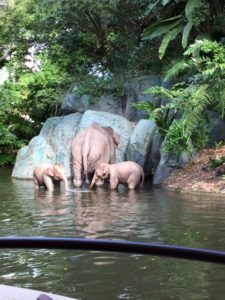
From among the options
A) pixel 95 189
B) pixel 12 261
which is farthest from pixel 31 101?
pixel 12 261

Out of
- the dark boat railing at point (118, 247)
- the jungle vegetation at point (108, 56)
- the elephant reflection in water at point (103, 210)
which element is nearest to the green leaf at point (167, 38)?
the jungle vegetation at point (108, 56)

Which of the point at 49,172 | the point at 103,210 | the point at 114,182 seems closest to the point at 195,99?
the point at 114,182

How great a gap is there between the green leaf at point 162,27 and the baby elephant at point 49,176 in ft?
15.0

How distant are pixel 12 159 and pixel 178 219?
1627 cm

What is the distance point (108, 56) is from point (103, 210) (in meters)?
13.6

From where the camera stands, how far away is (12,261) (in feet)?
21.9

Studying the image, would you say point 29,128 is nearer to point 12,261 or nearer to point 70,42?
point 70,42

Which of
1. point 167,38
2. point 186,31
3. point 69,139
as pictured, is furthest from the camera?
point 69,139

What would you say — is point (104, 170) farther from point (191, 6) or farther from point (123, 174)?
point (191, 6)

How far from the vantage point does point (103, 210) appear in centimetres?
1034

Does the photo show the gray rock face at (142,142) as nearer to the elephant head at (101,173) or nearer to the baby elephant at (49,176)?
the elephant head at (101,173)

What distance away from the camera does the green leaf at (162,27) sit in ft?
54.5

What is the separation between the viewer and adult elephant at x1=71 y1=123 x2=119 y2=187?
16484mm

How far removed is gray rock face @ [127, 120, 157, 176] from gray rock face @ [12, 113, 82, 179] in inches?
108
